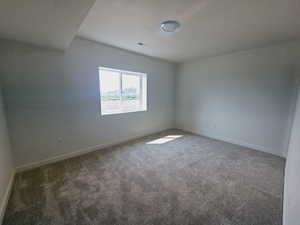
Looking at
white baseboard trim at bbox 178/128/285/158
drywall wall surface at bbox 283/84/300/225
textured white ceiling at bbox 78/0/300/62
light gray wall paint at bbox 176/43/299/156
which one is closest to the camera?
drywall wall surface at bbox 283/84/300/225

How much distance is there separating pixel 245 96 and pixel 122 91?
10.2ft

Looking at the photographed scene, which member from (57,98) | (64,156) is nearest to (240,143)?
(64,156)

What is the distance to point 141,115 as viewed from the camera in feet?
12.6

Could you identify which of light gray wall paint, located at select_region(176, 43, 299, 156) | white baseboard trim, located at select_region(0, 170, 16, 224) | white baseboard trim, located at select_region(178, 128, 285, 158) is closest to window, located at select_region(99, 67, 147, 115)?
light gray wall paint, located at select_region(176, 43, 299, 156)

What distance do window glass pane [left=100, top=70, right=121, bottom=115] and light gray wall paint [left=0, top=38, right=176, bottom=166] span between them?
20cm

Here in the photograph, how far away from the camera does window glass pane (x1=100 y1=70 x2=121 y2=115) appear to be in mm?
3082

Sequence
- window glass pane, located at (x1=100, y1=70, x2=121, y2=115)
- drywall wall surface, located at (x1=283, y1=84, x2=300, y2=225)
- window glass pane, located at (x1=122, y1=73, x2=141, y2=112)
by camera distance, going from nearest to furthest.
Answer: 1. drywall wall surface, located at (x1=283, y1=84, x2=300, y2=225)
2. window glass pane, located at (x1=100, y1=70, x2=121, y2=115)
3. window glass pane, located at (x1=122, y1=73, x2=141, y2=112)

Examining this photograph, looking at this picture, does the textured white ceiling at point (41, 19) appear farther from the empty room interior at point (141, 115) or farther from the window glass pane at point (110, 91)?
the window glass pane at point (110, 91)

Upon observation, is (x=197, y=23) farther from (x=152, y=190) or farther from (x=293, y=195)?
(x=152, y=190)

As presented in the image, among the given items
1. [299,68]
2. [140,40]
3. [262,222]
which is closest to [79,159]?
[140,40]

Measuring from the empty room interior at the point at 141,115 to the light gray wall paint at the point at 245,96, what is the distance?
2 centimetres

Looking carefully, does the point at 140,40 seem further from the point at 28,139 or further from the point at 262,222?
the point at 262,222

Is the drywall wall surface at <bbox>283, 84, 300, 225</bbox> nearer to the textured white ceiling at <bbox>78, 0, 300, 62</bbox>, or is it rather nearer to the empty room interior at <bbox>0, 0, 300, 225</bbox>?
the empty room interior at <bbox>0, 0, 300, 225</bbox>

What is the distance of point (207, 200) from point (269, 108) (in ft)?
8.54
